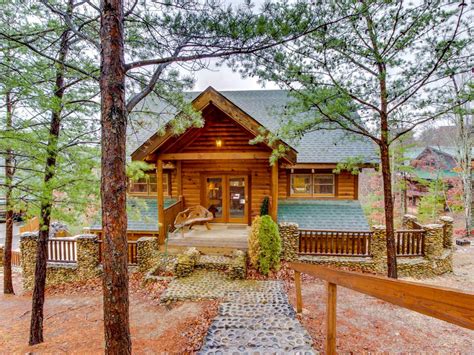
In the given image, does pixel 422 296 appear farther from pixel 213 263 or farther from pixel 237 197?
pixel 237 197

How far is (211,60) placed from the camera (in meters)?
3.76

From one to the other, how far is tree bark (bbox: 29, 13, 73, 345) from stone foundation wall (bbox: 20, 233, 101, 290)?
9.19ft

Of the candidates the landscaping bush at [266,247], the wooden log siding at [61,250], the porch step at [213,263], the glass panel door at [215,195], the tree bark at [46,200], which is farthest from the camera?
the glass panel door at [215,195]

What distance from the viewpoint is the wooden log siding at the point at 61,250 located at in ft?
26.6

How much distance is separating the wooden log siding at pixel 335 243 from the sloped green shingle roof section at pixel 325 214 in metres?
0.82

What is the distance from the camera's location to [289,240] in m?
7.46

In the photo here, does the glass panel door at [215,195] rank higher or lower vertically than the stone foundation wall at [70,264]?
higher

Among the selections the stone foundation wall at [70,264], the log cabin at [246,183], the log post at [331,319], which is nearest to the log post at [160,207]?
the log cabin at [246,183]

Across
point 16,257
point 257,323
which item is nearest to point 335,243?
point 257,323

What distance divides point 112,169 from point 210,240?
543 cm

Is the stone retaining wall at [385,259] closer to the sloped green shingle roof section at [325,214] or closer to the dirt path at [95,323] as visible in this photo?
the sloped green shingle roof section at [325,214]

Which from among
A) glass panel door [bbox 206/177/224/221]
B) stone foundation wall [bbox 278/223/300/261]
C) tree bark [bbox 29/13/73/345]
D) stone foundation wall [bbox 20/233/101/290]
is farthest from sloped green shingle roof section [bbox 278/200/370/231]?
tree bark [bbox 29/13/73/345]

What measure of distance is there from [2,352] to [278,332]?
18.1 feet

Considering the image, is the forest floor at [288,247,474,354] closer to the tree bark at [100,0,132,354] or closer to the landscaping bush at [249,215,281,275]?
the landscaping bush at [249,215,281,275]
